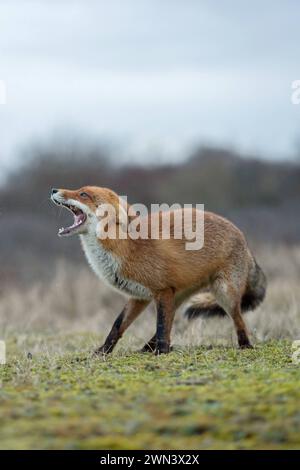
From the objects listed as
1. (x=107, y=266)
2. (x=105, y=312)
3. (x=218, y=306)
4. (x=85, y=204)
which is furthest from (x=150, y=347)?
(x=105, y=312)

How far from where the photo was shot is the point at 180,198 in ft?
122

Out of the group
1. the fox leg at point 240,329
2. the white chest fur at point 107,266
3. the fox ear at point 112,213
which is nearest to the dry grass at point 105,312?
the fox leg at point 240,329

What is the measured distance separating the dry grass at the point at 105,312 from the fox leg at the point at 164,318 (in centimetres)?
98

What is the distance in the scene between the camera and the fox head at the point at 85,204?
30.8 feet

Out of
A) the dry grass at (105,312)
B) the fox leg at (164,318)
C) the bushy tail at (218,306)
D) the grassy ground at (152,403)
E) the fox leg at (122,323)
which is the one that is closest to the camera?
the grassy ground at (152,403)

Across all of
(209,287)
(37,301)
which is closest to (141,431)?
(209,287)

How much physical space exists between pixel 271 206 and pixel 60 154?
9459mm

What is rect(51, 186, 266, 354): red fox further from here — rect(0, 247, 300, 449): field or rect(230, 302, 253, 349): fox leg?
rect(0, 247, 300, 449): field

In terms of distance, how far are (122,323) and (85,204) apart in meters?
1.36

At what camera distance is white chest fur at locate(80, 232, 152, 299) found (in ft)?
30.7

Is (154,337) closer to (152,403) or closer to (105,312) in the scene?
(152,403)

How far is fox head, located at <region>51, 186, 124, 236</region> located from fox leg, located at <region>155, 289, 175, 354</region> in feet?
3.36

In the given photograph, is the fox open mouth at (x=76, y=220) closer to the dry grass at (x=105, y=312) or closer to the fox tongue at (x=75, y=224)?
the fox tongue at (x=75, y=224)
